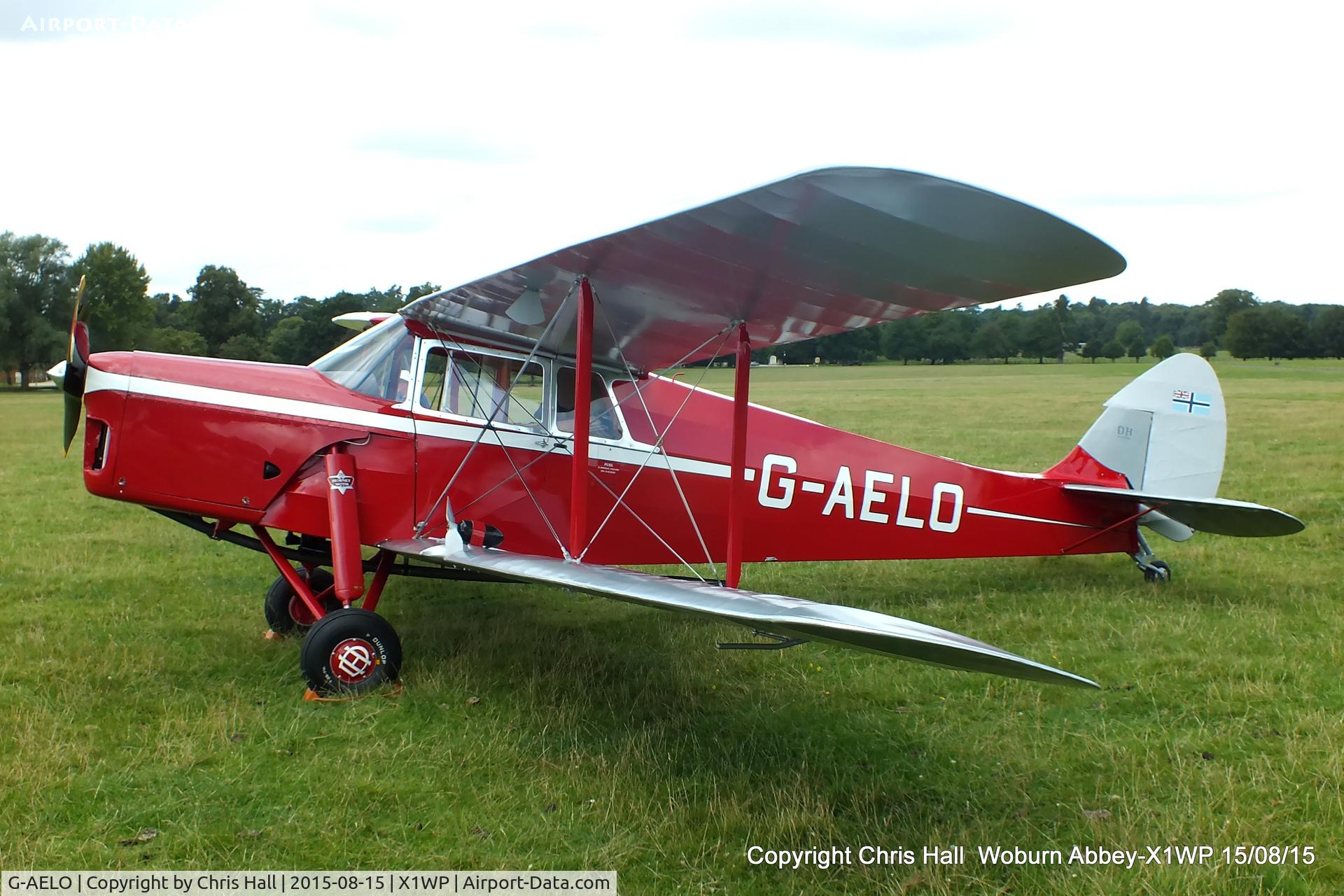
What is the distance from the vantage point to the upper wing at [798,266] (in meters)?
3.35

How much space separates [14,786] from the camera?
152 inches

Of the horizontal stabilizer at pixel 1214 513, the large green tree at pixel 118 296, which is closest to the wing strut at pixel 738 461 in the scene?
the horizontal stabilizer at pixel 1214 513

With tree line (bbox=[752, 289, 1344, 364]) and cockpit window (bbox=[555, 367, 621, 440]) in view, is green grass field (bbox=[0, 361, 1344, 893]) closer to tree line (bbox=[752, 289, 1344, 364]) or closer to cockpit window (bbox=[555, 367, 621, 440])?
cockpit window (bbox=[555, 367, 621, 440])

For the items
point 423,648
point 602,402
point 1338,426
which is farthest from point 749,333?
point 1338,426

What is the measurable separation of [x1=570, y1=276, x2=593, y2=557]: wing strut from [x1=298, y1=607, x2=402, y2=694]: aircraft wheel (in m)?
1.17

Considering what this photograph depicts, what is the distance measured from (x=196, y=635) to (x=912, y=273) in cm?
519

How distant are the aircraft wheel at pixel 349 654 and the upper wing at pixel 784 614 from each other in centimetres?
59

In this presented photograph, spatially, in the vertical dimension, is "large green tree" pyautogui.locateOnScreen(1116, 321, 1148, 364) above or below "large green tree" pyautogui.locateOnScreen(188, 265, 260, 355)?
above

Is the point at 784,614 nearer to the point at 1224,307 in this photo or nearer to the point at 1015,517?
the point at 1015,517

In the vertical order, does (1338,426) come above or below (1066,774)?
above

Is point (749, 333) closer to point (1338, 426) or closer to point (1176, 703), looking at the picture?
point (1176, 703)

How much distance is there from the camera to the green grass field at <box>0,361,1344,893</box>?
3535 millimetres

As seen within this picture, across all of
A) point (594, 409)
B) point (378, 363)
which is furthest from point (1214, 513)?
point (378, 363)

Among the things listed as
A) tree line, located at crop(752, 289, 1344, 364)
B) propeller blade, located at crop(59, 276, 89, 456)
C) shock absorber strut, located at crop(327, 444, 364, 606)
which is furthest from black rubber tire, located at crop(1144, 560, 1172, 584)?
tree line, located at crop(752, 289, 1344, 364)
